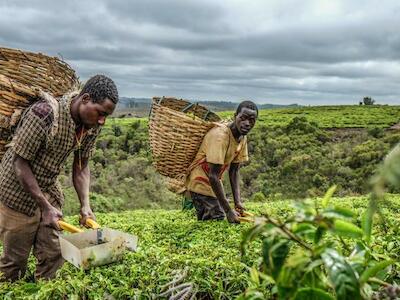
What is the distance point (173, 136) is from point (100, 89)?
2431 mm

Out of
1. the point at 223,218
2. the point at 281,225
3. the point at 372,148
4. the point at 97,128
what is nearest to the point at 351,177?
the point at 372,148

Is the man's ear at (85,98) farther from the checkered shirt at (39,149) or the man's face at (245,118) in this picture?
the man's face at (245,118)

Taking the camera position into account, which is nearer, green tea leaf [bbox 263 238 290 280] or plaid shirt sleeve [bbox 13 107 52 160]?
green tea leaf [bbox 263 238 290 280]

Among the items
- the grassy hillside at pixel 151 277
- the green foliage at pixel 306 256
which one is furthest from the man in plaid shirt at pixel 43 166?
the green foliage at pixel 306 256

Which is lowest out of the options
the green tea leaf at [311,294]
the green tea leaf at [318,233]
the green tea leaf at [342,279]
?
the green tea leaf at [311,294]

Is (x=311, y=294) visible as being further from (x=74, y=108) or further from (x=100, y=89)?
(x=74, y=108)

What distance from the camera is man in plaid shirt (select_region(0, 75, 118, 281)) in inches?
138

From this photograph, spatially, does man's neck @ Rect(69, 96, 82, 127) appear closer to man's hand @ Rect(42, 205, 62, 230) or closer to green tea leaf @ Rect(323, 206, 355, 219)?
man's hand @ Rect(42, 205, 62, 230)

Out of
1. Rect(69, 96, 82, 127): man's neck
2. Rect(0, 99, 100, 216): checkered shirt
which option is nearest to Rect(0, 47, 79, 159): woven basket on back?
Rect(0, 99, 100, 216): checkered shirt

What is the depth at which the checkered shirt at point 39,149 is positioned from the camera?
136 inches

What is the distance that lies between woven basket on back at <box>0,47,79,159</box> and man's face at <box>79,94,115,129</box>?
1.13 feet

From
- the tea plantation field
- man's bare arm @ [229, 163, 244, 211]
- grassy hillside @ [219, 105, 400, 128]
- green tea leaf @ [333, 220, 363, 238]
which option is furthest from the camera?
grassy hillside @ [219, 105, 400, 128]

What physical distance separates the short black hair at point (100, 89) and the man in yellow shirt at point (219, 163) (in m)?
2.15

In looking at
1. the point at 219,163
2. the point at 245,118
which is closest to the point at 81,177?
the point at 219,163
